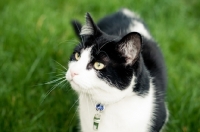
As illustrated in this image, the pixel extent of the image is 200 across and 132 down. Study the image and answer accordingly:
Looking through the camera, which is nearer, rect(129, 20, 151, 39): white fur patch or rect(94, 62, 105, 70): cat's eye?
rect(94, 62, 105, 70): cat's eye

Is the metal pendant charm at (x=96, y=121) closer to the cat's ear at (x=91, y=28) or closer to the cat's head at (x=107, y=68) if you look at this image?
the cat's head at (x=107, y=68)

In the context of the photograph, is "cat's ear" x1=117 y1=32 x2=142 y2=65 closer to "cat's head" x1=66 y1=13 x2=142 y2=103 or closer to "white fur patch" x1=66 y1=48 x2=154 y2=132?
"cat's head" x1=66 y1=13 x2=142 y2=103

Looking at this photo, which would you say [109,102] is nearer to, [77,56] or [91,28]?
[77,56]

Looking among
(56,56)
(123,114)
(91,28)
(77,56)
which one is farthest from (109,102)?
(56,56)

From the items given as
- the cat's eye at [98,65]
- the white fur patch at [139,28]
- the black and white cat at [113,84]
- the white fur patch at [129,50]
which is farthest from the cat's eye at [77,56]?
the white fur patch at [139,28]

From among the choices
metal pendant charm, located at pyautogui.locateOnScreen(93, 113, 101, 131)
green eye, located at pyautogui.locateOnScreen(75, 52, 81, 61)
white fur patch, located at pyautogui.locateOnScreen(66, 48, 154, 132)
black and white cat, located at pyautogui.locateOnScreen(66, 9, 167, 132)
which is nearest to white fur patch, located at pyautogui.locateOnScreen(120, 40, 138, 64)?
black and white cat, located at pyautogui.locateOnScreen(66, 9, 167, 132)

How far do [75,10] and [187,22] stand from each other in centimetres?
117

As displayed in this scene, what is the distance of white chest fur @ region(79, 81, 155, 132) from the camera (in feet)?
6.12

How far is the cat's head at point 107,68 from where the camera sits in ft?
5.48

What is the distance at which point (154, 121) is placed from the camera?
80.1 inches

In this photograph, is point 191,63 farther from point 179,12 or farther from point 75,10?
point 75,10

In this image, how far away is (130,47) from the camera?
66.7 inches

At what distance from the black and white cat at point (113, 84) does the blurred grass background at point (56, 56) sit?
413 mm

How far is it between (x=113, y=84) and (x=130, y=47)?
20 centimetres
